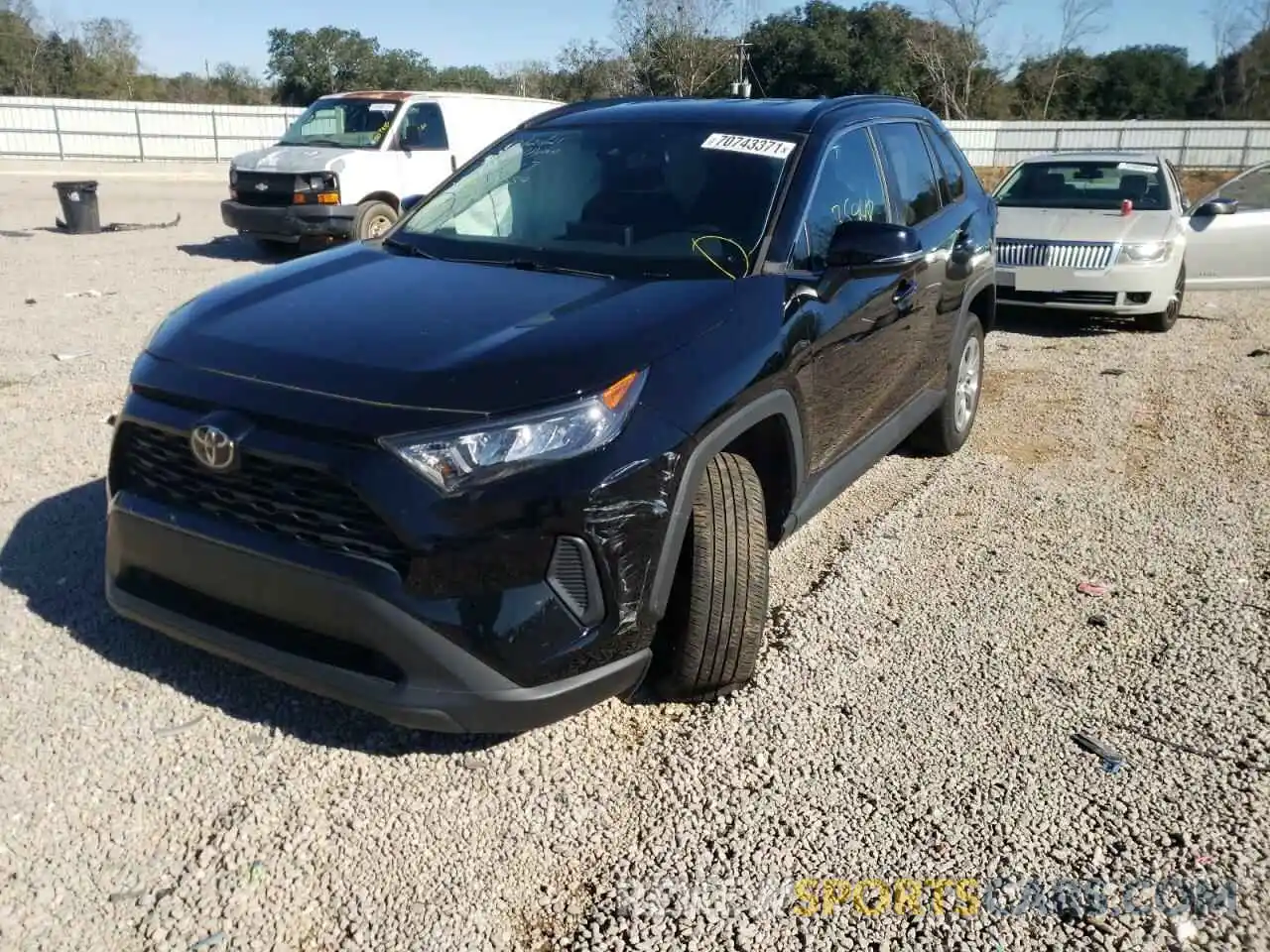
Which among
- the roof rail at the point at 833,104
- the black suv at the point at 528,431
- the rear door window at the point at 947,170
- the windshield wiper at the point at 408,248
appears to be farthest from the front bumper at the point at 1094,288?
the windshield wiper at the point at 408,248

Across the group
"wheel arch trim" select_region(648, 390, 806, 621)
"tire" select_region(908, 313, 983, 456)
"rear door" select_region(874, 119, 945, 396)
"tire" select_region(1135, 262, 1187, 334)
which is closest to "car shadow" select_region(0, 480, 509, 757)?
"wheel arch trim" select_region(648, 390, 806, 621)

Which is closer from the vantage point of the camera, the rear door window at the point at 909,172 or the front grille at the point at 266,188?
the rear door window at the point at 909,172

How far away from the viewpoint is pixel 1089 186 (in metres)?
9.83

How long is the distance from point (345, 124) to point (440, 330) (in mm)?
10751

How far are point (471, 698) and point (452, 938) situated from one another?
53 cm

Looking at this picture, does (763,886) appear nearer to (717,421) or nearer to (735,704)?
(735,704)

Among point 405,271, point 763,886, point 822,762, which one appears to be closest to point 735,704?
point 822,762

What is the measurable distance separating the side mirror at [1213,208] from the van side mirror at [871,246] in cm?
757

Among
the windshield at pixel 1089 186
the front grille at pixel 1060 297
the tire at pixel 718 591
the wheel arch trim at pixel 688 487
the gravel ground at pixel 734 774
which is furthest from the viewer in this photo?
the windshield at pixel 1089 186

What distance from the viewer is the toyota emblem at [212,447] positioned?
8.51 ft

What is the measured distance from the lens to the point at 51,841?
8.40ft

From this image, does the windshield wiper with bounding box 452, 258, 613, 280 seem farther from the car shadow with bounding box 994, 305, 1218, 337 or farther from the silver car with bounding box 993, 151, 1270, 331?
the car shadow with bounding box 994, 305, 1218, 337

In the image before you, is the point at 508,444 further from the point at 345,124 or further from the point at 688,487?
the point at 345,124

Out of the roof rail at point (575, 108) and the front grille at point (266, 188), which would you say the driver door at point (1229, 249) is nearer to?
the roof rail at point (575, 108)
